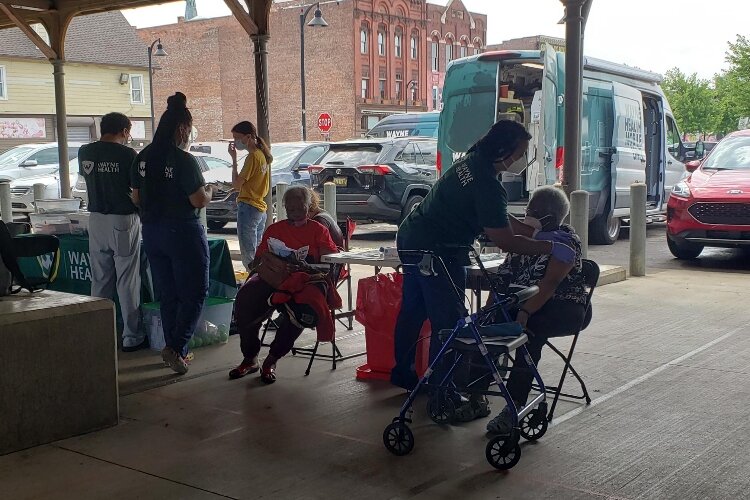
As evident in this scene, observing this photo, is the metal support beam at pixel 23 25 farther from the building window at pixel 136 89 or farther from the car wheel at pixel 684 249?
the building window at pixel 136 89

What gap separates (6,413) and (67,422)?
37 centimetres

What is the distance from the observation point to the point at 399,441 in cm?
462

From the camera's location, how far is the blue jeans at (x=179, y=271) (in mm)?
6344

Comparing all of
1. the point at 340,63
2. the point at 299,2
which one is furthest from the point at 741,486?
the point at 299,2

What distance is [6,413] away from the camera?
15.5 ft

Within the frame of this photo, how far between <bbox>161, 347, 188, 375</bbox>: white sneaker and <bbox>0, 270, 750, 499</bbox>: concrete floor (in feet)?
0.24

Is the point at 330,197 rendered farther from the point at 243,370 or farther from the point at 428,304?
the point at 428,304

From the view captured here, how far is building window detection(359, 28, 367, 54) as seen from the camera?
5156 centimetres

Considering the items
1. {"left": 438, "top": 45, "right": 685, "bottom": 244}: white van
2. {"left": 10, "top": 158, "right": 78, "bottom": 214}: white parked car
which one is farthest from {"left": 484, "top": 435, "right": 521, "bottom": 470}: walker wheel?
{"left": 10, "top": 158, "right": 78, "bottom": 214}: white parked car

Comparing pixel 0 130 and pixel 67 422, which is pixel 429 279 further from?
pixel 0 130

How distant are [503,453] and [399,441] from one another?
1.86ft

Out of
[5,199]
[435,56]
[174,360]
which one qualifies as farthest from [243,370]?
[435,56]

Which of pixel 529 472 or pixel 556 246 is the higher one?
pixel 556 246

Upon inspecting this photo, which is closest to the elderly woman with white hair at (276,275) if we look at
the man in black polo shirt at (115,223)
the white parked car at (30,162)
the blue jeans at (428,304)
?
the blue jeans at (428,304)
